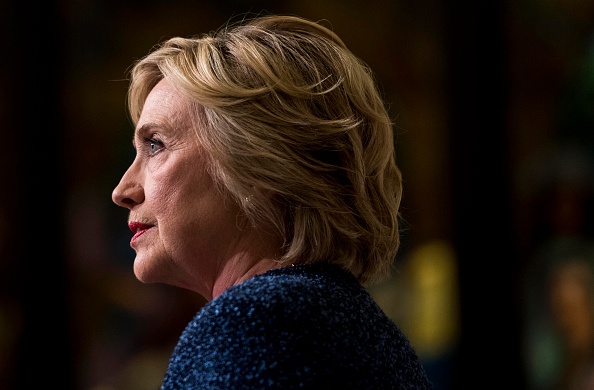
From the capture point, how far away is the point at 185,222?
2.20 meters

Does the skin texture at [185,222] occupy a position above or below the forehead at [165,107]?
below

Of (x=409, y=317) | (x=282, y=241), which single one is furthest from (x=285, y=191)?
(x=409, y=317)

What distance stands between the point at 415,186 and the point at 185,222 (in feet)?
17.0

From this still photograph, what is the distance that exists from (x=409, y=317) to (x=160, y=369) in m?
1.85

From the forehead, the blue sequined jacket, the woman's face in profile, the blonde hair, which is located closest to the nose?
the woman's face in profile

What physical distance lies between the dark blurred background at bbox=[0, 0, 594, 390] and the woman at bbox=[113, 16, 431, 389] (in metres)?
4.66

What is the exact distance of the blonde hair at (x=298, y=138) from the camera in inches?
83.1

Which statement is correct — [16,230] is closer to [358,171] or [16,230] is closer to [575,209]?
[575,209]

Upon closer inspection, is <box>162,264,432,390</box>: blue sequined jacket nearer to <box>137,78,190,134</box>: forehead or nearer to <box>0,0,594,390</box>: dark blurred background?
<box>137,78,190,134</box>: forehead

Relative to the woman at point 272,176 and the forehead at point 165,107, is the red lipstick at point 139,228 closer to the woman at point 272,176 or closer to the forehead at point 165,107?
the woman at point 272,176

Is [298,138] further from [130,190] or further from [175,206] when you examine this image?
[130,190]

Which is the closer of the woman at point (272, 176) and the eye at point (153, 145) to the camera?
the woman at point (272, 176)

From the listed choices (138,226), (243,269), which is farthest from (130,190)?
(243,269)

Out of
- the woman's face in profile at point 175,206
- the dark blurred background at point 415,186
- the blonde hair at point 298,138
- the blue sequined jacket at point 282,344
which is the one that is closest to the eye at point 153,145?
the woman's face in profile at point 175,206
